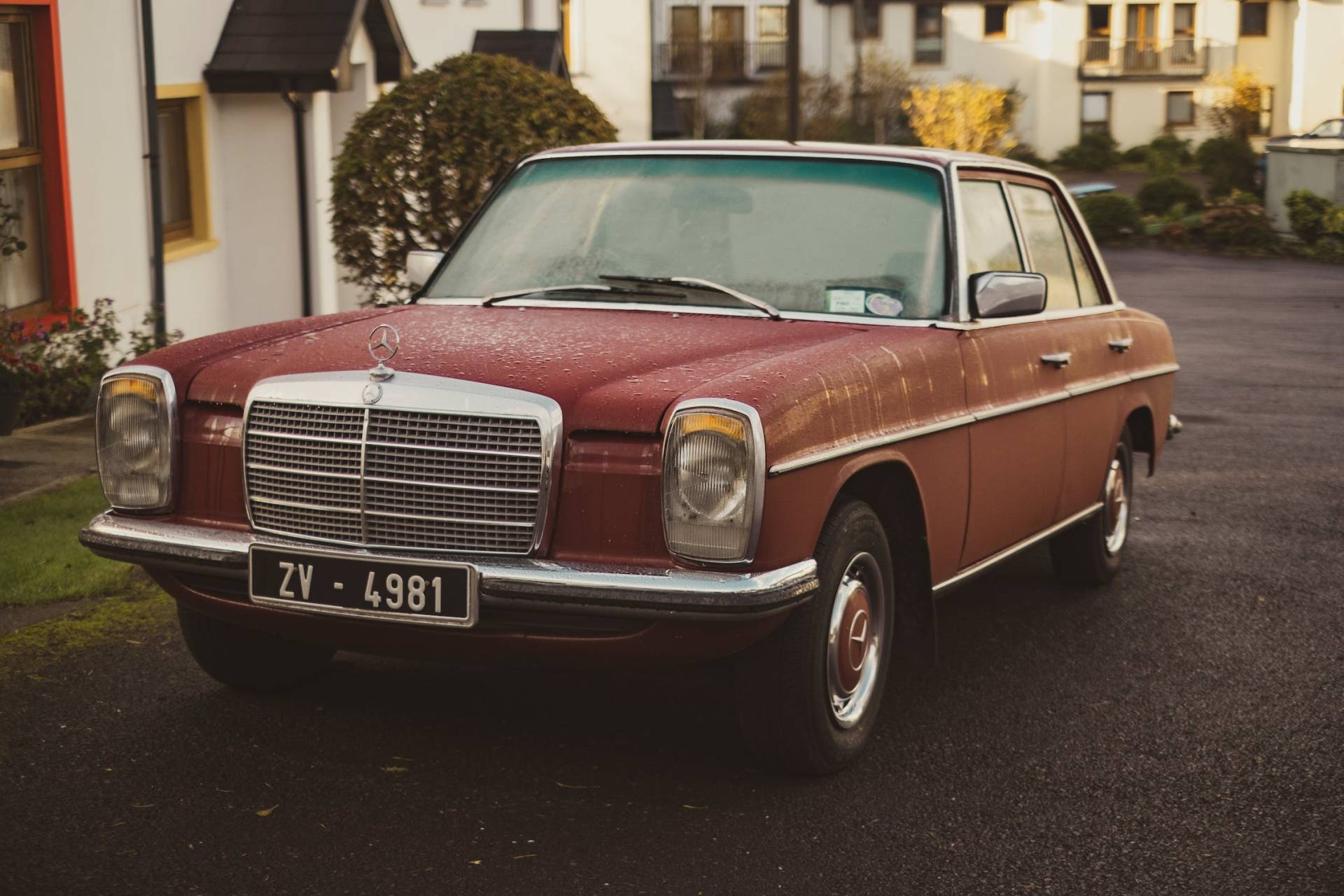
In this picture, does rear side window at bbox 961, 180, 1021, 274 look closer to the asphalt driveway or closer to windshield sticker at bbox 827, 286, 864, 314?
windshield sticker at bbox 827, 286, 864, 314

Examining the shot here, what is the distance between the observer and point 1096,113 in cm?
7238

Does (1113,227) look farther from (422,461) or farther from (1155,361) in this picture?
(422,461)

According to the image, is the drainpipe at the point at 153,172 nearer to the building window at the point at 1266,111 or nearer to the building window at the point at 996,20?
the building window at the point at 996,20

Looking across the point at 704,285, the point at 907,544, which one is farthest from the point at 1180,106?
the point at 907,544

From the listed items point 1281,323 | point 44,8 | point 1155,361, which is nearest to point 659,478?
point 1155,361

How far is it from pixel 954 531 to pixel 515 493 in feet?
5.37

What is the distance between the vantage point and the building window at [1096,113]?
72.1 meters

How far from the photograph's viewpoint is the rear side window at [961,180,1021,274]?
585cm

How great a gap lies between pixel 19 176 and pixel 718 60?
6025 centimetres

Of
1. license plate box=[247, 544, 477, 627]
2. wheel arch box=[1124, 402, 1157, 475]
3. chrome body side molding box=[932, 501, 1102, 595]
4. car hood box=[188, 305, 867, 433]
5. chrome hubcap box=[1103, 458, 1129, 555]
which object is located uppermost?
car hood box=[188, 305, 867, 433]

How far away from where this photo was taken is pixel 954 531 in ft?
17.7

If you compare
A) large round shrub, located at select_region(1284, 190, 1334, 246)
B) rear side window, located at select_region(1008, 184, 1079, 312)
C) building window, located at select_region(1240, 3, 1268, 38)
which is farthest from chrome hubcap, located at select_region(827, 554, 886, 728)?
building window, located at select_region(1240, 3, 1268, 38)

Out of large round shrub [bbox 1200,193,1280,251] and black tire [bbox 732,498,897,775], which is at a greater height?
black tire [bbox 732,498,897,775]

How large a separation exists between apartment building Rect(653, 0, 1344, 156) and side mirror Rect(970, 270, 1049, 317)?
210ft
